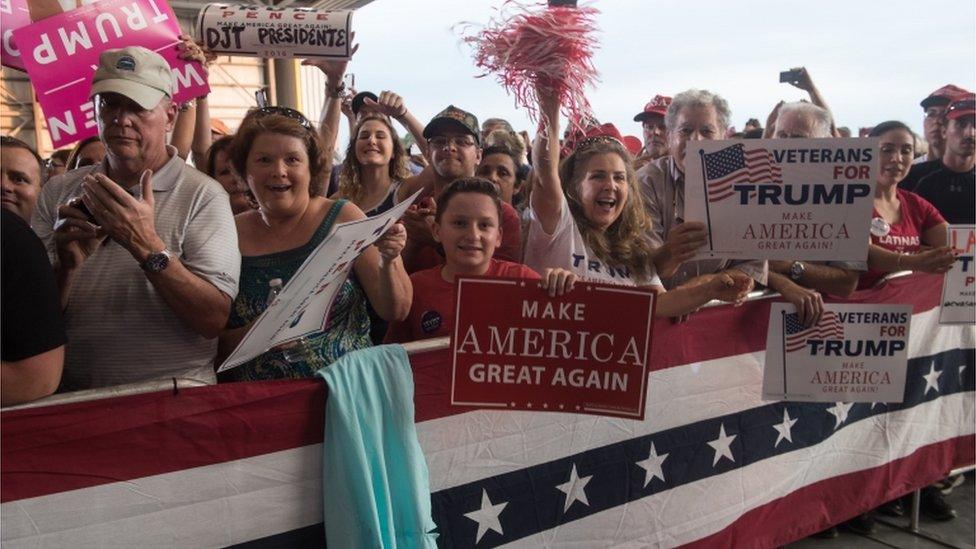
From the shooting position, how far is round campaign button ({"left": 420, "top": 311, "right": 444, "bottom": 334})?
7.84 feet

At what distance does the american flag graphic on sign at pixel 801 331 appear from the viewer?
2830mm

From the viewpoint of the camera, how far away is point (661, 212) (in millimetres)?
3150

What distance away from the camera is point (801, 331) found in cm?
284

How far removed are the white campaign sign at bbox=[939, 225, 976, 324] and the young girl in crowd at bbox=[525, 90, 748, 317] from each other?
1.43 metres

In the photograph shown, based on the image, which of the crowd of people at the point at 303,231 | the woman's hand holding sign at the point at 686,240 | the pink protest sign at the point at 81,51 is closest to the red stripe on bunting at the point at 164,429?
the crowd of people at the point at 303,231

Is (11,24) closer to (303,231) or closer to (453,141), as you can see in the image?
(303,231)

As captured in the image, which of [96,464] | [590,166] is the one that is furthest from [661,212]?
[96,464]

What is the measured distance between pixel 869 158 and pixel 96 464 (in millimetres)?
2232

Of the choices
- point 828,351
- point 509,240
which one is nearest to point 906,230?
point 828,351

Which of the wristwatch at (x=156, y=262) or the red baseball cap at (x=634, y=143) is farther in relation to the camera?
the red baseball cap at (x=634, y=143)

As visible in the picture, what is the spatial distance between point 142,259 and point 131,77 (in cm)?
52

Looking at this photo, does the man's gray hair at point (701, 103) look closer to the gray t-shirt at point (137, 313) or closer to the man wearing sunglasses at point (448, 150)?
the man wearing sunglasses at point (448, 150)

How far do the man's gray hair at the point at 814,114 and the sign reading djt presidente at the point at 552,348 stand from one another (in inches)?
66.3

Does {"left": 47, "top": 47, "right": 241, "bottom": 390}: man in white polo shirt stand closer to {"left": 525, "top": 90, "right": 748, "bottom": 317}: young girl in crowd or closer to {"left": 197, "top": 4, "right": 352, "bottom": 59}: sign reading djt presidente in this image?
{"left": 197, "top": 4, "right": 352, "bottom": 59}: sign reading djt presidente
